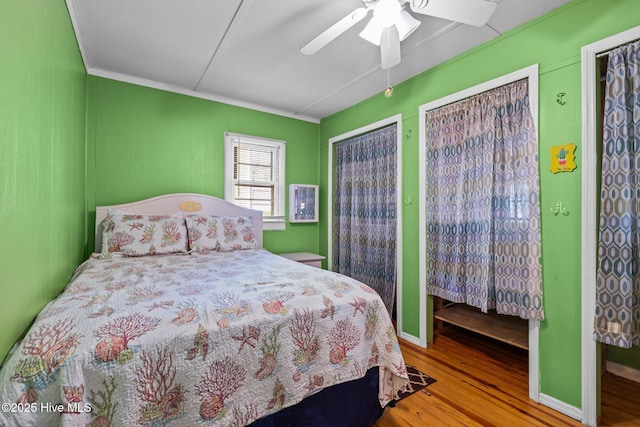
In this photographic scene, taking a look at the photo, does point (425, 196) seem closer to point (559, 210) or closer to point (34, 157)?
point (559, 210)

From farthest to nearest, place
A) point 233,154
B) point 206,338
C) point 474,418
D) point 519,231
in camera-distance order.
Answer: point 233,154 < point 519,231 < point 474,418 < point 206,338

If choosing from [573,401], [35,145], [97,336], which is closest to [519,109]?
[573,401]

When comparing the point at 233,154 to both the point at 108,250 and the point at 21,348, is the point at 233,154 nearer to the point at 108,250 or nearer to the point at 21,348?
the point at 108,250

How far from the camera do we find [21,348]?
35.6 inches

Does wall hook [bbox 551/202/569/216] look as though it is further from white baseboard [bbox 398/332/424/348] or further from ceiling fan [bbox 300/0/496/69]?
white baseboard [bbox 398/332/424/348]

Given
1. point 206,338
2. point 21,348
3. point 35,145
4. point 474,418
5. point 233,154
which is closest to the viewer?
point 21,348

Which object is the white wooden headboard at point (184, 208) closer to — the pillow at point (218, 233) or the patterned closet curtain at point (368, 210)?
the pillow at point (218, 233)

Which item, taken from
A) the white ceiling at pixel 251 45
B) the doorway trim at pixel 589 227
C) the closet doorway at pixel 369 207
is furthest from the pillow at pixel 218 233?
the doorway trim at pixel 589 227

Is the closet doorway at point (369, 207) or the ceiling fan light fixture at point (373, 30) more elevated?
the ceiling fan light fixture at point (373, 30)

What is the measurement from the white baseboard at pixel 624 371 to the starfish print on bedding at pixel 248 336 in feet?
9.09

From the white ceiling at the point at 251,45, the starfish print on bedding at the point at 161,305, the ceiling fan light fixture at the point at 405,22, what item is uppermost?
the white ceiling at the point at 251,45

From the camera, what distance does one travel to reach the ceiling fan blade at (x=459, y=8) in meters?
1.44

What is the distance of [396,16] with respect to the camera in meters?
1.60

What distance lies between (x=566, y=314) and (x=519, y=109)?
1.39m
